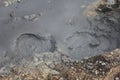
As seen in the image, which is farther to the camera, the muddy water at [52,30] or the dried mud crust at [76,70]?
Answer: the muddy water at [52,30]

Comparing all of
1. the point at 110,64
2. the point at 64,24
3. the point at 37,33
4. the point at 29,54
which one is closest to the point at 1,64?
the point at 29,54

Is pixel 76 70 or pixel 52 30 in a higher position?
pixel 52 30

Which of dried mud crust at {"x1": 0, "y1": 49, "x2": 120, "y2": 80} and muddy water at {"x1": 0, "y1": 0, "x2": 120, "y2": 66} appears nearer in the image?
dried mud crust at {"x1": 0, "y1": 49, "x2": 120, "y2": 80}

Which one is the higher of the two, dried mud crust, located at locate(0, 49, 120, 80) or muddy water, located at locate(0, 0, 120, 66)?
muddy water, located at locate(0, 0, 120, 66)

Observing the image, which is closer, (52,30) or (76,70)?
(76,70)
